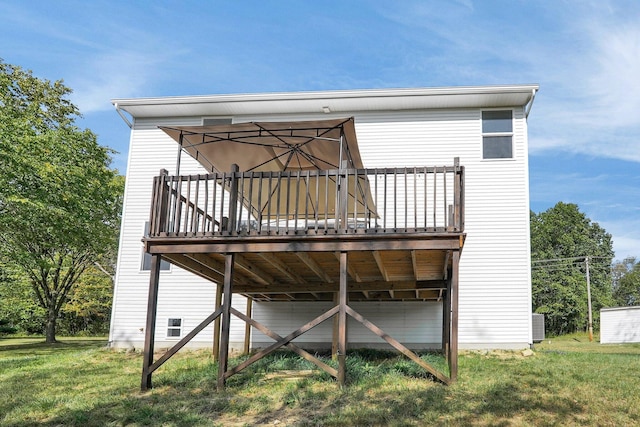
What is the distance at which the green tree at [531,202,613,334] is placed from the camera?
3444cm

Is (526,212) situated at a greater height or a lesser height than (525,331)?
greater

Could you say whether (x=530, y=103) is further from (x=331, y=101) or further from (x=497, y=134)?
(x=331, y=101)

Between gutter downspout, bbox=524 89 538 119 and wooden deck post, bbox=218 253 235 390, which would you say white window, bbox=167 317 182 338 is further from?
gutter downspout, bbox=524 89 538 119

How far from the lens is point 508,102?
12016 millimetres

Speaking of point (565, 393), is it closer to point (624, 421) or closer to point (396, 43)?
point (624, 421)

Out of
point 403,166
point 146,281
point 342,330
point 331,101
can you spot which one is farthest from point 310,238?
point 146,281

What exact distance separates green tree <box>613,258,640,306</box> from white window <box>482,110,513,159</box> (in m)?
33.7

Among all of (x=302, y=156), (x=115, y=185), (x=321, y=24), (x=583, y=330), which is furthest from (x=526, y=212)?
(x=583, y=330)

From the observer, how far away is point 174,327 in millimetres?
12289

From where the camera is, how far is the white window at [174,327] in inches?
483

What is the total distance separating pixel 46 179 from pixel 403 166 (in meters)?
9.95

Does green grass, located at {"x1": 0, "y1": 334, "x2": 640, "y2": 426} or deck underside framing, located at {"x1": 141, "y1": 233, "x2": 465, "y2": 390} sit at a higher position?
deck underside framing, located at {"x1": 141, "y1": 233, "x2": 465, "y2": 390}

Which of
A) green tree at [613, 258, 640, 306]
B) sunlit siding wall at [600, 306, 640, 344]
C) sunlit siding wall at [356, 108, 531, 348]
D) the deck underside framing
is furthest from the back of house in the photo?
green tree at [613, 258, 640, 306]

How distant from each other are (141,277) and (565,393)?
9069mm
